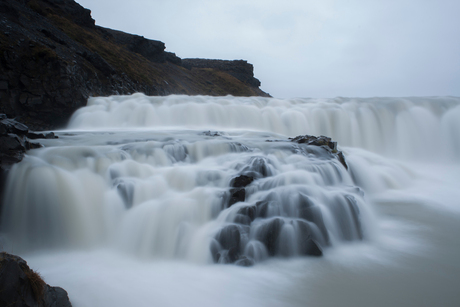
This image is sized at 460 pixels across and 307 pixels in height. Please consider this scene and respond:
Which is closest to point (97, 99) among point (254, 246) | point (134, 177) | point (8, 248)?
point (134, 177)

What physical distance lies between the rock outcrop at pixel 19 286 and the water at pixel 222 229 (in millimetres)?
765

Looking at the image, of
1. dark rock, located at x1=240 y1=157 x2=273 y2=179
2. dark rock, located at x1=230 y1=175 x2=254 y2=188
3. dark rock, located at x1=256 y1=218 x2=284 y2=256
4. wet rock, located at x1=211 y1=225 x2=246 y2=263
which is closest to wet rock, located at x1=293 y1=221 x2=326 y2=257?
dark rock, located at x1=256 y1=218 x2=284 y2=256

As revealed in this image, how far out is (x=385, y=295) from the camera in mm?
2949

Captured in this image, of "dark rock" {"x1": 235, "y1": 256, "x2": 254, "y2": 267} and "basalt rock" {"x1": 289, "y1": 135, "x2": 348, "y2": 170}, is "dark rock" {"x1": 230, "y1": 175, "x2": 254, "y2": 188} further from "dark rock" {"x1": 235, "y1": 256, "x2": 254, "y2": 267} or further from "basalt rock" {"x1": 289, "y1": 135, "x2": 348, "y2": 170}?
"basalt rock" {"x1": 289, "y1": 135, "x2": 348, "y2": 170}

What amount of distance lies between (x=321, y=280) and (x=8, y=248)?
4018mm

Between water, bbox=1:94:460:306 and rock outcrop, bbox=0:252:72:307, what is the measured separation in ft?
2.51

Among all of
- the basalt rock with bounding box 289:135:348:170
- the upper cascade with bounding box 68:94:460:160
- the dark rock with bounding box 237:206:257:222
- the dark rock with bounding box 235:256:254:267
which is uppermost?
the upper cascade with bounding box 68:94:460:160

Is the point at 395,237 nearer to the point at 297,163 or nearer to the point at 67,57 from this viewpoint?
the point at 297,163

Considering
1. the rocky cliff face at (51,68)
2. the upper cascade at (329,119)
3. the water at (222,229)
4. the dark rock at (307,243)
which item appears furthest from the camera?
the upper cascade at (329,119)

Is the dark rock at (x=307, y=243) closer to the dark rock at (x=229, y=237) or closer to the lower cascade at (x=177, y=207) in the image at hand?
the lower cascade at (x=177, y=207)

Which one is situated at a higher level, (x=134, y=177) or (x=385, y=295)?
(x=134, y=177)

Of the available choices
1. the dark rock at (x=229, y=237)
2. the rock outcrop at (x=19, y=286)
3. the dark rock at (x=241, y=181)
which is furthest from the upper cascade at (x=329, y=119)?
the rock outcrop at (x=19, y=286)

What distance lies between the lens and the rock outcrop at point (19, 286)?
70.9 inches

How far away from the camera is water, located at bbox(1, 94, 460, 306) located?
3055 mm
